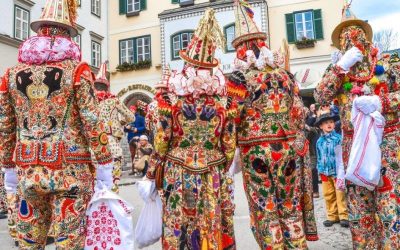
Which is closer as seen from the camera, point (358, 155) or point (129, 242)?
point (129, 242)

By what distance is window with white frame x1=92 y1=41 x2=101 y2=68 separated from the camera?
2055 cm

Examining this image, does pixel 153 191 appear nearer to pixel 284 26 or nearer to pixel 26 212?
pixel 26 212

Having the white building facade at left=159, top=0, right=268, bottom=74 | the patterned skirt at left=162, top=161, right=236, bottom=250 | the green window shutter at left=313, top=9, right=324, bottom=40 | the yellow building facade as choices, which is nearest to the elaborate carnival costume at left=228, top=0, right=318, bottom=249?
the patterned skirt at left=162, top=161, right=236, bottom=250

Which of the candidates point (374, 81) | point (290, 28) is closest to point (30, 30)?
point (290, 28)

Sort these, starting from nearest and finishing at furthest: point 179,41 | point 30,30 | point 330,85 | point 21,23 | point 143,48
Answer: point 330,85, point 21,23, point 30,30, point 179,41, point 143,48

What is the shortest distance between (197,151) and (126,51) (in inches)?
758

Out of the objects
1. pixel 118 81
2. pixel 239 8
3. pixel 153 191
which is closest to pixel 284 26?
pixel 118 81

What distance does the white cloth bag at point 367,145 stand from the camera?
3.20 m

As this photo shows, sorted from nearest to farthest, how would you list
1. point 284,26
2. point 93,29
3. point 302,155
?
point 302,155
point 284,26
point 93,29

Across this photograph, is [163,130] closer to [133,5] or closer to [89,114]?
[89,114]

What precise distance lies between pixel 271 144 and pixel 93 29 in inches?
750

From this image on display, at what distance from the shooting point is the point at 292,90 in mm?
3576

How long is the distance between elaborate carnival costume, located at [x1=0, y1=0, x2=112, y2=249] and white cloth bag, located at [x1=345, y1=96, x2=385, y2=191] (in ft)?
6.82

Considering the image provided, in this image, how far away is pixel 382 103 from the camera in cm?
336
